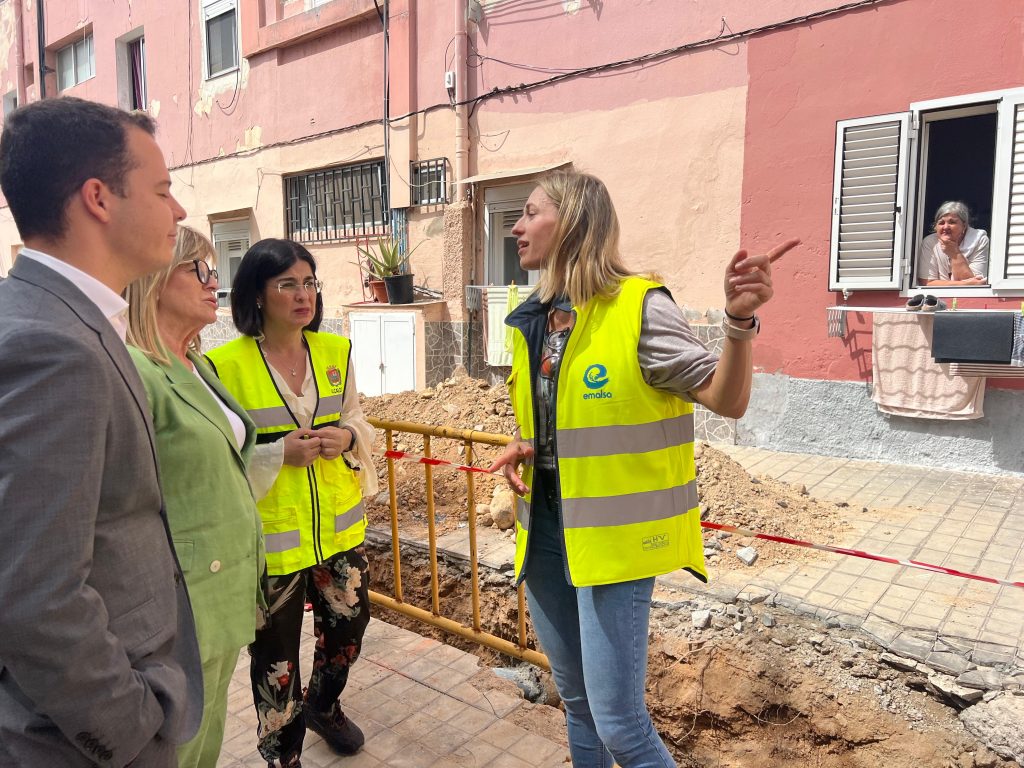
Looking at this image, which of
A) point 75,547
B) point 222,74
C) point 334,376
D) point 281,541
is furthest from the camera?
point 222,74

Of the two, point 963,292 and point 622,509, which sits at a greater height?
point 963,292

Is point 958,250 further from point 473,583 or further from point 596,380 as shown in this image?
point 596,380

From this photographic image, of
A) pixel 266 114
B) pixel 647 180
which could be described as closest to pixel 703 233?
pixel 647 180

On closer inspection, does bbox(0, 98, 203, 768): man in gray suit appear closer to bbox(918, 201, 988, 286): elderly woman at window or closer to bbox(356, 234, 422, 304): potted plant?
bbox(918, 201, 988, 286): elderly woman at window

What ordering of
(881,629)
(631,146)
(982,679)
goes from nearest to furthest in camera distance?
1. (982,679)
2. (881,629)
3. (631,146)

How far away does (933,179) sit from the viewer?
9.22m

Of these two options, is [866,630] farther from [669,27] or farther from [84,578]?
[669,27]

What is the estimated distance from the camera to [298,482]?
2.46 metres

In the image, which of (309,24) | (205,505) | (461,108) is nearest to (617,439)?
(205,505)

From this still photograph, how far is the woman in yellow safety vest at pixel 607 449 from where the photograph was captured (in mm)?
1778

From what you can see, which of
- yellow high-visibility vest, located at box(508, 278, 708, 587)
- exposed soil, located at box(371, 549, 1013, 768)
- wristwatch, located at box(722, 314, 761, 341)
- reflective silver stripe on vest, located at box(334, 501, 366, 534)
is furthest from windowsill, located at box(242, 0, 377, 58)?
wristwatch, located at box(722, 314, 761, 341)

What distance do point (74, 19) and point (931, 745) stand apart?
20293mm

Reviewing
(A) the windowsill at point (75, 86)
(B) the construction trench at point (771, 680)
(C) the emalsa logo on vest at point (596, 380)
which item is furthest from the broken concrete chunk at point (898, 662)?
(A) the windowsill at point (75, 86)

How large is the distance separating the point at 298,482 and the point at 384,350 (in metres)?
7.93
